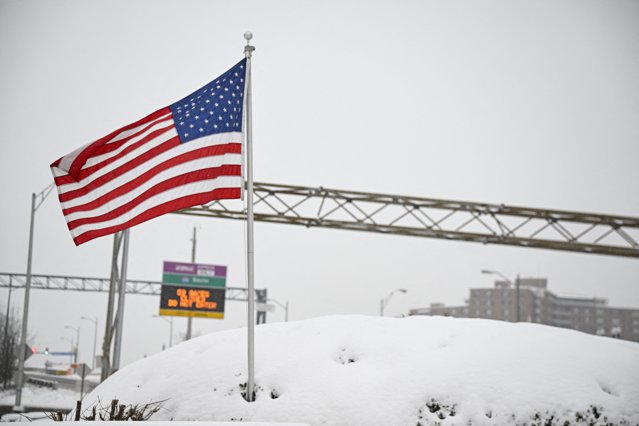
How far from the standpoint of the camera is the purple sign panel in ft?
154

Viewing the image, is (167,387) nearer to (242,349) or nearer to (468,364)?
(242,349)

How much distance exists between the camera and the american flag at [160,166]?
10305 mm

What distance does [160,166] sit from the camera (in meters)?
10.5

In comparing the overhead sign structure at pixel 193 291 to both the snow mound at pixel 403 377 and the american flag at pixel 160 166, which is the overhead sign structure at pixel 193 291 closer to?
the snow mound at pixel 403 377

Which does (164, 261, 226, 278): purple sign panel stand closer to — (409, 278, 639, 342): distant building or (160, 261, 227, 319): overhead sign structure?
(160, 261, 227, 319): overhead sign structure

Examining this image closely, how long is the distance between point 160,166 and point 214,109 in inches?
48.1

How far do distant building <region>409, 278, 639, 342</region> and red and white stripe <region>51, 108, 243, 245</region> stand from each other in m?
125

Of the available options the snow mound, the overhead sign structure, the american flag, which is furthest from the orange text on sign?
the american flag

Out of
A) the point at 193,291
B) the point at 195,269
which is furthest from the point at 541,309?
the point at 193,291

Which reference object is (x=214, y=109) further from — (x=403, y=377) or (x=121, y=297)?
(x=121, y=297)

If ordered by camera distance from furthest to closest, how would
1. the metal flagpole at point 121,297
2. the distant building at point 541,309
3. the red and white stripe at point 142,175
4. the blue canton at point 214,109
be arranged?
the distant building at point 541,309
the metal flagpole at point 121,297
the blue canton at point 214,109
the red and white stripe at point 142,175

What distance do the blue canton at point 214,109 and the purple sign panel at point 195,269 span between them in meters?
37.0

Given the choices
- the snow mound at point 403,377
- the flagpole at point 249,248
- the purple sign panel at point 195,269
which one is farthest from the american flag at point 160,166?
the purple sign panel at point 195,269

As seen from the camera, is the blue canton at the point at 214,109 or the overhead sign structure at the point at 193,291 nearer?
the blue canton at the point at 214,109
